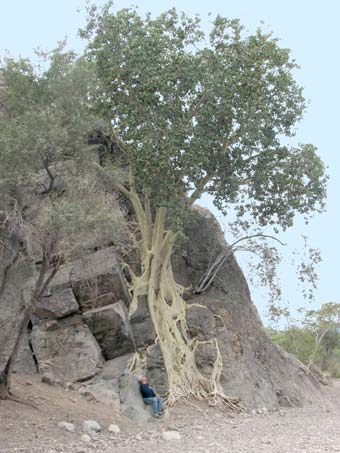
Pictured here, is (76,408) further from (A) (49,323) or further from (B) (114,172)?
(B) (114,172)

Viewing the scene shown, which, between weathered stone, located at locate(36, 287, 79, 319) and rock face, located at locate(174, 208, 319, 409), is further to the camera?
rock face, located at locate(174, 208, 319, 409)

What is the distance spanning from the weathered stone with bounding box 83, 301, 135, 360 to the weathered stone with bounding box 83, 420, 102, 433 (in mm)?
4059

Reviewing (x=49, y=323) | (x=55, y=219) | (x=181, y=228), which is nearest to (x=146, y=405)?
(x=49, y=323)

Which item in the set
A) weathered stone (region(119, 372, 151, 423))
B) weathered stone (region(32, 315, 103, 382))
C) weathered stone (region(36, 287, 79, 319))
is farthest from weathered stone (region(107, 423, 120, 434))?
weathered stone (region(36, 287, 79, 319))

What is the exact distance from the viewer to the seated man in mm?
15804

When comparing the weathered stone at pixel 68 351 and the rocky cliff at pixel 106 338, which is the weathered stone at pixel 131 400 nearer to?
the rocky cliff at pixel 106 338

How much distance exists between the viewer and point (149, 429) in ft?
48.3

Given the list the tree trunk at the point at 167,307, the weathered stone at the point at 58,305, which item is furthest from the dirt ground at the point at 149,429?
the weathered stone at the point at 58,305

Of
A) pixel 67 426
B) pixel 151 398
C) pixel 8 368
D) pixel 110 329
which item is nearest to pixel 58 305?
pixel 110 329

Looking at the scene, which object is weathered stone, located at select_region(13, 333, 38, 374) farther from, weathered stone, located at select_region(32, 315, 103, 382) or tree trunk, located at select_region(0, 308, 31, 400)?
tree trunk, located at select_region(0, 308, 31, 400)

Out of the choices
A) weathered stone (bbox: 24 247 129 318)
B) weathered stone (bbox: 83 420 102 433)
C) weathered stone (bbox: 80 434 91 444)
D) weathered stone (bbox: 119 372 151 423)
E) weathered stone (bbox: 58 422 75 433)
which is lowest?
weathered stone (bbox: 80 434 91 444)

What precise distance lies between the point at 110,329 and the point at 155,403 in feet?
8.95

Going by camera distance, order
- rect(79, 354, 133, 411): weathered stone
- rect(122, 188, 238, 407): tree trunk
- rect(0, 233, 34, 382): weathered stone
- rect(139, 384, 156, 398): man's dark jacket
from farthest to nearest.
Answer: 1. rect(122, 188, 238, 407): tree trunk
2. rect(0, 233, 34, 382): weathered stone
3. rect(139, 384, 156, 398): man's dark jacket
4. rect(79, 354, 133, 411): weathered stone

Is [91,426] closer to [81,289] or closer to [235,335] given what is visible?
A: [81,289]
